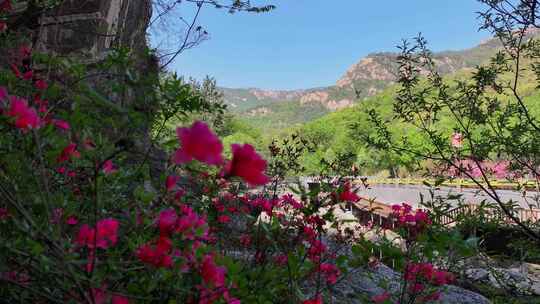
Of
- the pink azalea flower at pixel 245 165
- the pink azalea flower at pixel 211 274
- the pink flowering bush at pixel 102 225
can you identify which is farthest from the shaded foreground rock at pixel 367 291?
the pink azalea flower at pixel 245 165

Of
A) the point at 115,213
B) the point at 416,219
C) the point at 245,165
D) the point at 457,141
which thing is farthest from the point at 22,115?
the point at 457,141

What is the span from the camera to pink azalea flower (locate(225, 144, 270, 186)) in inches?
27.0

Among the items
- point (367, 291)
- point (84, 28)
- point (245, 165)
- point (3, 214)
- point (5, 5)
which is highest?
point (84, 28)

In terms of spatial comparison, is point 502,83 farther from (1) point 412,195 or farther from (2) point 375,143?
(1) point 412,195

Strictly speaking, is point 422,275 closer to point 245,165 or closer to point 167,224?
point 167,224

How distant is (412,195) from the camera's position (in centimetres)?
2345

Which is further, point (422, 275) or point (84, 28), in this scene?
point (84, 28)

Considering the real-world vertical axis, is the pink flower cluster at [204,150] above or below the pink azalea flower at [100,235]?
above

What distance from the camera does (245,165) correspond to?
0.69 metres

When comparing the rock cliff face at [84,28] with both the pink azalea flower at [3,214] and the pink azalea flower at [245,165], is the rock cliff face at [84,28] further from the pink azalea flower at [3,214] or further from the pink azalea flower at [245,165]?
the pink azalea flower at [245,165]

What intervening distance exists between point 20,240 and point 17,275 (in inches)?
7.1

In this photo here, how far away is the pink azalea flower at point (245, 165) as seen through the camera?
2.25ft

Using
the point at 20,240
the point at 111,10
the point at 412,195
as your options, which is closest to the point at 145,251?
the point at 20,240

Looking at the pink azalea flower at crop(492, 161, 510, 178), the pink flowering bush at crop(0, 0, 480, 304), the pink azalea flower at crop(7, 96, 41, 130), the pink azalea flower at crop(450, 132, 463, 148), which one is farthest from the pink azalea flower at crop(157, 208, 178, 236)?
the pink azalea flower at crop(492, 161, 510, 178)
